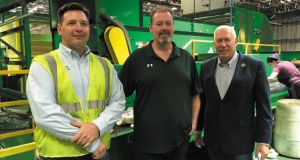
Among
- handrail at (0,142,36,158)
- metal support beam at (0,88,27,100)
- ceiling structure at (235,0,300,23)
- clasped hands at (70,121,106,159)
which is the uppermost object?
ceiling structure at (235,0,300,23)

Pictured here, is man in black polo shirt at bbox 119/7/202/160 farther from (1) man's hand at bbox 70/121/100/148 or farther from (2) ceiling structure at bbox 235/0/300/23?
(2) ceiling structure at bbox 235/0/300/23

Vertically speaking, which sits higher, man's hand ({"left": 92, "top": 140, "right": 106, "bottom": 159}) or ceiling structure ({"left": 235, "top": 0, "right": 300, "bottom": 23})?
ceiling structure ({"left": 235, "top": 0, "right": 300, "bottom": 23})

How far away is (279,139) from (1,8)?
21.2ft

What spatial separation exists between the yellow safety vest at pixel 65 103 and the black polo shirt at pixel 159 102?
41 cm

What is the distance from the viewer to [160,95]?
177 centimetres

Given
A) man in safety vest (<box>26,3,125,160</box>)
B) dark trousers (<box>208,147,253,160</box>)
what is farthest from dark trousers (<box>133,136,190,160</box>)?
dark trousers (<box>208,147,253,160</box>)

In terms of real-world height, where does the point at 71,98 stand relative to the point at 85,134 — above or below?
above

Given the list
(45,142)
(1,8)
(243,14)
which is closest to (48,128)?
(45,142)

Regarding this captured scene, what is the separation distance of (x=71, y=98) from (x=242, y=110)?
1.54m

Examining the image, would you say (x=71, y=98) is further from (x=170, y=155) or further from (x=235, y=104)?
(x=235, y=104)

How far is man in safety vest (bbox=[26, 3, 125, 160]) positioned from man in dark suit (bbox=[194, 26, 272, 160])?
3.47 ft

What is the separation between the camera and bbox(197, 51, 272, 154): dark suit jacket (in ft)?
6.44

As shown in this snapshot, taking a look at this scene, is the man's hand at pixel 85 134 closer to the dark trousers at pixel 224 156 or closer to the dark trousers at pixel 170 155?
the dark trousers at pixel 170 155

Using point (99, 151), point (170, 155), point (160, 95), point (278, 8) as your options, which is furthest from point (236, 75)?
point (278, 8)
